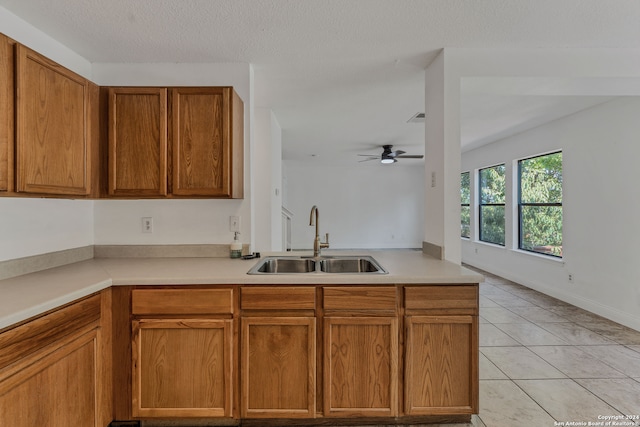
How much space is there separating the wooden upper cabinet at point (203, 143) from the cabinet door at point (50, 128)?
509 millimetres

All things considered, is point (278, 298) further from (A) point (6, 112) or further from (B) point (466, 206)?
(B) point (466, 206)

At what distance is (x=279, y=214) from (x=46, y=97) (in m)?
2.85

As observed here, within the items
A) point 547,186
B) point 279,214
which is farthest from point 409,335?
point 547,186

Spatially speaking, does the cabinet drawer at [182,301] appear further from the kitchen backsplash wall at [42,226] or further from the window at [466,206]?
the window at [466,206]

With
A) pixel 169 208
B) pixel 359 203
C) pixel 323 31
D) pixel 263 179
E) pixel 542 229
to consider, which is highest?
pixel 323 31

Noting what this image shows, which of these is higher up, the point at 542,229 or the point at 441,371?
the point at 542,229

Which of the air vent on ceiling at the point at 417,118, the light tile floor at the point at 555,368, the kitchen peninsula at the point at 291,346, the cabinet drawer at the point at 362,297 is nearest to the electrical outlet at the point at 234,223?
the kitchen peninsula at the point at 291,346

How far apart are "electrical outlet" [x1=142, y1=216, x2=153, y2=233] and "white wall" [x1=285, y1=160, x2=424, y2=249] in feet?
20.1

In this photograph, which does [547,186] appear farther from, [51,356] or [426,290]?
[51,356]

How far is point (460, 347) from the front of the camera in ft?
5.74

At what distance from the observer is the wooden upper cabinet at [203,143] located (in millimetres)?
2107

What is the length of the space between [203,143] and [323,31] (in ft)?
3.45

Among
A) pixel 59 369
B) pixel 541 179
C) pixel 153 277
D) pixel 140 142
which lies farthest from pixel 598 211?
pixel 59 369

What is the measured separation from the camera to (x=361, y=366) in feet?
5.74
